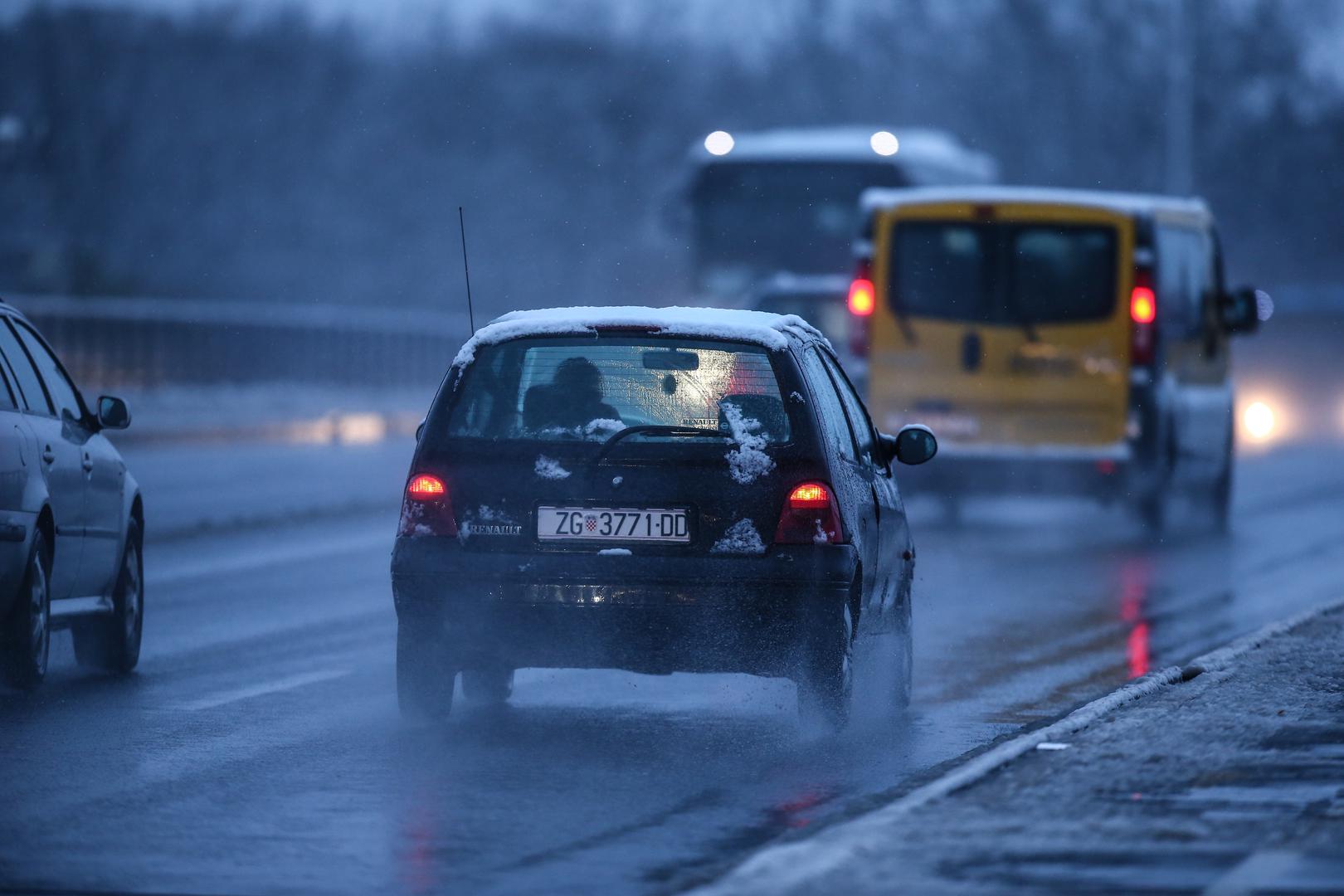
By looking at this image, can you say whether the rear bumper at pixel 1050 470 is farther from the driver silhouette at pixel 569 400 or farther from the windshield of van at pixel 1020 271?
the driver silhouette at pixel 569 400

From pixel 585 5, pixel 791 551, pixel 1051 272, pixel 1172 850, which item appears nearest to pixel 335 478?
pixel 1051 272

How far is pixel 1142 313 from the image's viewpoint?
67.2ft

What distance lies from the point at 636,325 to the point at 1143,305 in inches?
453

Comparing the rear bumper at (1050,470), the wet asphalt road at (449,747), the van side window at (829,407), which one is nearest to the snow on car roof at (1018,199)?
the rear bumper at (1050,470)

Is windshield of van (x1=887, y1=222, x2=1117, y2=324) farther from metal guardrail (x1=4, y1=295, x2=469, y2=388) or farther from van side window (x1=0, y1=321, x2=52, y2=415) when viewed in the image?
metal guardrail (x1=4, y1=295, x2=469, y2=388)

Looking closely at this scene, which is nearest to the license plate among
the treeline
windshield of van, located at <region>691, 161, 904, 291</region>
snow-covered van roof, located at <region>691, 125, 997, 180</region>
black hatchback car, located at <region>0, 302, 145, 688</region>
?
black hatchback car, located at <region>0, 302, 145, 688</region>

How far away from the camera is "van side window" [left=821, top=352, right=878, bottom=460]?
10570mm

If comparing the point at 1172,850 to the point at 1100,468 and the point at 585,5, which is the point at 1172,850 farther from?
the point at 585,5

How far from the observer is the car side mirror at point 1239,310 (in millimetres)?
22906

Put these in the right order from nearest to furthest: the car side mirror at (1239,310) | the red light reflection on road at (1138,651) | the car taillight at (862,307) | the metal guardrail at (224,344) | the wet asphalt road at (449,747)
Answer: the wet asphalt road at (449,747) → the red light reflection on road at (1138,651) → the car taillight at (862,307) → the car side mirror at (1239,310) → the metal guardrail at (224,344)

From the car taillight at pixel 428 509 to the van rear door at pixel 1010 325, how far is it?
11.6 meters

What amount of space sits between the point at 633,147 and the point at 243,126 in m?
13.0

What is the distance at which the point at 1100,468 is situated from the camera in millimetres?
20469

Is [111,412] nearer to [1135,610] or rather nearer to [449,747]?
[449,747]
